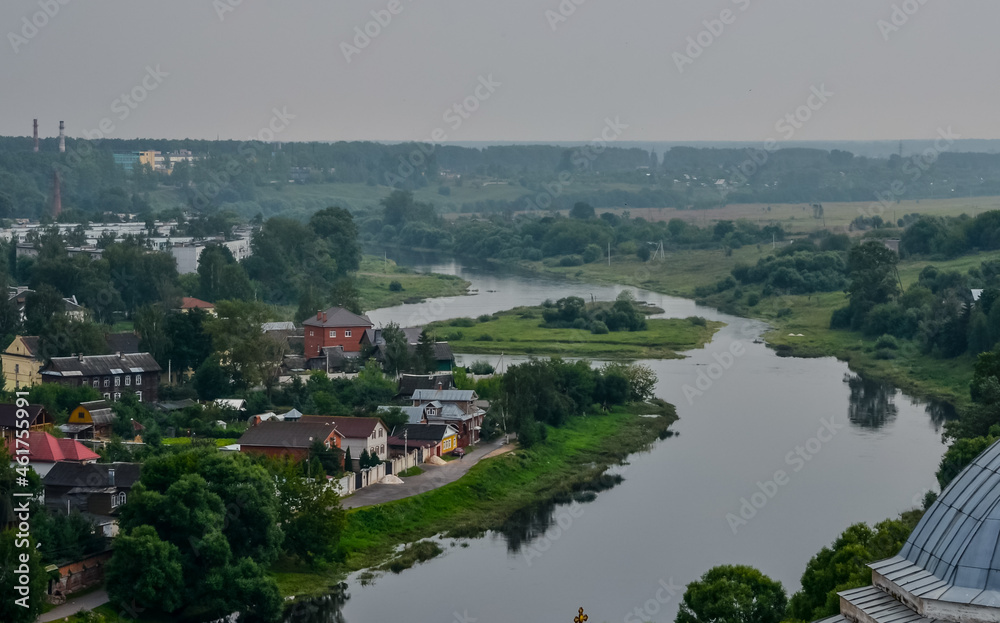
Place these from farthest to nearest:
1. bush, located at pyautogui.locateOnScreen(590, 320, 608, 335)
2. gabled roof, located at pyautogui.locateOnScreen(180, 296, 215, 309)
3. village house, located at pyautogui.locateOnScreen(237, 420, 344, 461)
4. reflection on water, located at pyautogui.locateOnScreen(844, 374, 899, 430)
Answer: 1. bush, located at pyautogui.locateOnScreen(590, 320, 608, 335)
2. gabled roof, located at pyautogui.locateOnScreen(180, 296, 215, 309)
3. reflection on water, located at pyautogui.locateOnScreen(844, 374, 899, 430)
4. village house, located at pyautogui.locateOnScreen(237, 420, 344, 461)

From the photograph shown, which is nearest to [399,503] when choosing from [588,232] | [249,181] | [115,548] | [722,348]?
[115,548]

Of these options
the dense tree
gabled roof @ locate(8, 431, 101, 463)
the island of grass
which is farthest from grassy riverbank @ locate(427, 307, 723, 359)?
the dense tree

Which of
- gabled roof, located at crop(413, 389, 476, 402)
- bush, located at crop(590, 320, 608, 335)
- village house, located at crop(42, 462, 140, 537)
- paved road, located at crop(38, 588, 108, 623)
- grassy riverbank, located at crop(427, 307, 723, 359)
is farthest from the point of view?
bush, located at crop(590, 320, 608, 335)

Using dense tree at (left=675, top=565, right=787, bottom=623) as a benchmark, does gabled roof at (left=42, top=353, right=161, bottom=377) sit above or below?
below

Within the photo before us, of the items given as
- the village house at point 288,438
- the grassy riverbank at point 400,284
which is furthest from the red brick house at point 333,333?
the grassy riverbank at point 400,284

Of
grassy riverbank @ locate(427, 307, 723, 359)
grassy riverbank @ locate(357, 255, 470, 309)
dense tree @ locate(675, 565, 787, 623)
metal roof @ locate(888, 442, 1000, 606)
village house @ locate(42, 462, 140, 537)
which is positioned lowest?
grassy riverbank @ locate(357, 255, 470, 309)

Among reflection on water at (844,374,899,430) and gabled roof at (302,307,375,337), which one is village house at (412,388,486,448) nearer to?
gabled roof at (302,307,375,337)

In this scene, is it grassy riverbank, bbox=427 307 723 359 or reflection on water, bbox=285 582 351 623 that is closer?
reflection on water, bbox=285 582 351 623

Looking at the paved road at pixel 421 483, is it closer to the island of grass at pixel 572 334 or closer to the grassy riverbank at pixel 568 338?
the grassy riverbank at pixel 568 338
